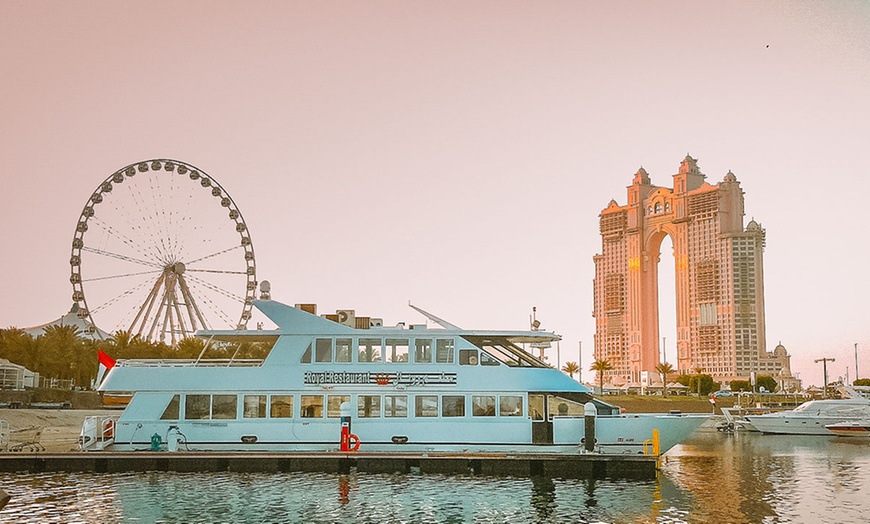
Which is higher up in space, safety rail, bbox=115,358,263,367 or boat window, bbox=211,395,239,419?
safety rail, bbox=115,358,263,367

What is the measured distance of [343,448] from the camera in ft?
86.9

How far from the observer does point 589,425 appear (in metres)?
26.3

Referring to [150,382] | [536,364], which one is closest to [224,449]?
[150,382]

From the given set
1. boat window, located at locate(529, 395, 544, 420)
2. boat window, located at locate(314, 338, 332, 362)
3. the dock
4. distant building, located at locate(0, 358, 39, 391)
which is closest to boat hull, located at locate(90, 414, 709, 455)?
boat window, located at locate(529, 395, 544, 420)

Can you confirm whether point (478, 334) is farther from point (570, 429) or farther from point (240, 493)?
point (240, 493)

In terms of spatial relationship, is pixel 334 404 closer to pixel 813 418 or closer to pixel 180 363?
pixel 180 363

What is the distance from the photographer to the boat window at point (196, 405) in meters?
27.4

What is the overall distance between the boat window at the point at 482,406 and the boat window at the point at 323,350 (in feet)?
15.2

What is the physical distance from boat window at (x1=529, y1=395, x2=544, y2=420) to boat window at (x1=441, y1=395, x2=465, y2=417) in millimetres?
2075

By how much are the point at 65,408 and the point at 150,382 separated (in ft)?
126

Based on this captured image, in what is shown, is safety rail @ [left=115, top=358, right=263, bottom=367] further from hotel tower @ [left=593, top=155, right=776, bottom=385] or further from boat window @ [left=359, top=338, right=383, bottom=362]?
hotel tower @ [left=593, top=155, right=776, bottom=385]

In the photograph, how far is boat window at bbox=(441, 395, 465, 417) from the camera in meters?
26.9

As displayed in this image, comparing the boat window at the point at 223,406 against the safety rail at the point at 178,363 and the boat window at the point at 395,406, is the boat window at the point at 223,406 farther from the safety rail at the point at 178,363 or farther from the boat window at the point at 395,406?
the boat window at the point at 395,406

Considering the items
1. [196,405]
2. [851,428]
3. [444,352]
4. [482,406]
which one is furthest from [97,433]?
[851,428]
